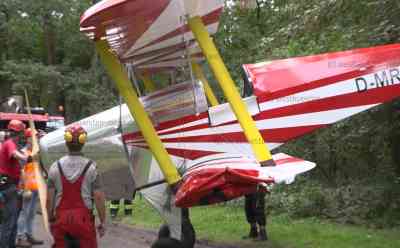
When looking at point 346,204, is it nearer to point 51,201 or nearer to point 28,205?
point 28,205

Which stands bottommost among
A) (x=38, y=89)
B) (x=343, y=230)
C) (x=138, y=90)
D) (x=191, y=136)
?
(x=343, y=230)

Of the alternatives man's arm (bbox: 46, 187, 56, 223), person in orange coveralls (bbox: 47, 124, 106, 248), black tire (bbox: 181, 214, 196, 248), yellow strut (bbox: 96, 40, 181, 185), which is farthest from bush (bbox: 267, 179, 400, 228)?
man's arm (bbox: 46, 187, 56, 223)

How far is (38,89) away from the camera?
92.8 ft

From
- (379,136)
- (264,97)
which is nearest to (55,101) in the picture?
(379,136)

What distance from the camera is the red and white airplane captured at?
6.26 meters

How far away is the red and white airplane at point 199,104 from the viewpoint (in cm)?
626

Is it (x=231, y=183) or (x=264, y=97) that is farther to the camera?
(x=264, y=97)

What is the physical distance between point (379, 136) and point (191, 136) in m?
4.23

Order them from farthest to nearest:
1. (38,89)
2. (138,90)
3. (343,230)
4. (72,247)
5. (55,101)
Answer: (55,101) < (38,89) < (343,230) < (138,90) < (72,247)

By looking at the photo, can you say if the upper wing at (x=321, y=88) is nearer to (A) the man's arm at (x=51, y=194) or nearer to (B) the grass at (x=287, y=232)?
(B) the grass at (x=287, y=232)

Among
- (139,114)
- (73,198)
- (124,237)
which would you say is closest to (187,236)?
(139,114)

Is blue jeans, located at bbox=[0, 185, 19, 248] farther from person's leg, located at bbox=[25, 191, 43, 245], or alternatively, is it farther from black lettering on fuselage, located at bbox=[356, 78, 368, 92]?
black lettering on fuselage, located at bbox=[356, 78, 368, 92]

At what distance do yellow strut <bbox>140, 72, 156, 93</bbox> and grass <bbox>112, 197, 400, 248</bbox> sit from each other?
2.30 m

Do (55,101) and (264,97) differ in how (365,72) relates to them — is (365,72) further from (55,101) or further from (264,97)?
(55,101)
